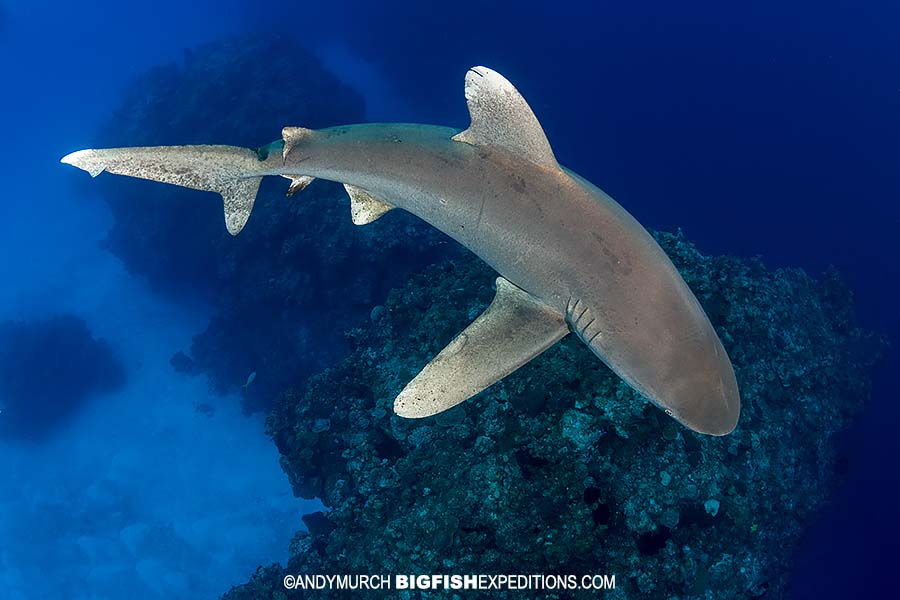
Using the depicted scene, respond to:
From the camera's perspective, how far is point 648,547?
5.97 metres

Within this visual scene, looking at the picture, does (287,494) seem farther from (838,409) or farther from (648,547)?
(838,409)

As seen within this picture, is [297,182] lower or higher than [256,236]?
lower

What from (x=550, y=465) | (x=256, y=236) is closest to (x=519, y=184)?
(x=550, y=465)

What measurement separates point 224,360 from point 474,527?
13427mm

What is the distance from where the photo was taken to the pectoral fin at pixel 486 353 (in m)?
3.72

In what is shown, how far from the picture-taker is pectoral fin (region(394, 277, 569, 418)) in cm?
372

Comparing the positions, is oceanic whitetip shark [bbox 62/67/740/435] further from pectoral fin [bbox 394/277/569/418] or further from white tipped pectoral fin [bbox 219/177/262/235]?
white tipped pectoral fin [bbox 219/177/262/235]

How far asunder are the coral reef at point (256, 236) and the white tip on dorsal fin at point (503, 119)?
8489 mm

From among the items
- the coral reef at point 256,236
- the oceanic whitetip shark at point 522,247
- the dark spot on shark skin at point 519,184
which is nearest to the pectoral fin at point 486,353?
the oceanic whitetip shark at point 522,247

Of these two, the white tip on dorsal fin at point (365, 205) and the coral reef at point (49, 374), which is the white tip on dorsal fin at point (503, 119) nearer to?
the white tip on dorsal fin at point (365, 205)

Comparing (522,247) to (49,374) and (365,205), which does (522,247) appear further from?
(49,374)

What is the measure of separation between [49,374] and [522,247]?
2204cm

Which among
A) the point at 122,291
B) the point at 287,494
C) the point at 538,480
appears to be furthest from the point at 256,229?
the point at 538,480

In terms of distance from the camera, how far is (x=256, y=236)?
47.4 feet
